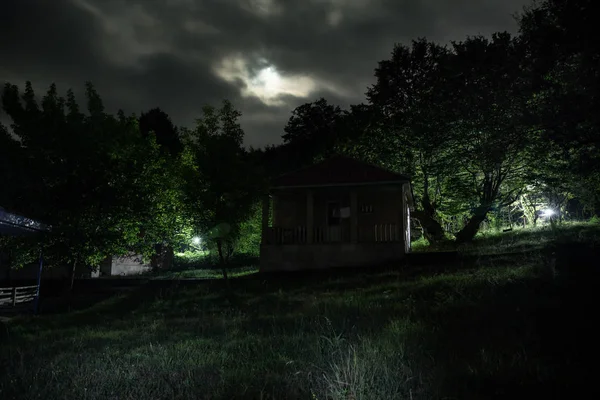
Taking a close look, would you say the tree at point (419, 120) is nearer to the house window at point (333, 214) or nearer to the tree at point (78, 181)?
the house window at point (333, 214)

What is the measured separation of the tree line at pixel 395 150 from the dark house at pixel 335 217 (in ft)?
8.01

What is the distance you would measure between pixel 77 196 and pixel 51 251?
2.50 metres

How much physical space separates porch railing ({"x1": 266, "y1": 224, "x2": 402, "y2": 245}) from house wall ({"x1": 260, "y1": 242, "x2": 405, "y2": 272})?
0.34 m

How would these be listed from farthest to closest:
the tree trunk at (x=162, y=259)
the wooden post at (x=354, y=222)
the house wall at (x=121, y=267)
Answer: the tree trunk at (x=162, y=259), the house wall at (x=121, y=267), the wooden post at (x=354, y=222)

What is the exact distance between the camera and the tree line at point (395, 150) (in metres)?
14.9

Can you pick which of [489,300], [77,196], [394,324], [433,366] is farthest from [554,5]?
[77,196]

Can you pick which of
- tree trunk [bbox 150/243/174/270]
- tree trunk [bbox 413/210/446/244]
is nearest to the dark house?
tree trunk [bbox 413/210/446/244]

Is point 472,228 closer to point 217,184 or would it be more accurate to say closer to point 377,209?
point 377,209

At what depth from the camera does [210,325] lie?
9.90 meters

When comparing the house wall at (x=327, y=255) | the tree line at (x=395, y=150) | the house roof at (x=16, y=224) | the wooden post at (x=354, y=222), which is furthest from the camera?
the wooden post at (x=354, y=222)

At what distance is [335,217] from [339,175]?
314 centimetres

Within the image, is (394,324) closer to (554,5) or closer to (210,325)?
(210,325)

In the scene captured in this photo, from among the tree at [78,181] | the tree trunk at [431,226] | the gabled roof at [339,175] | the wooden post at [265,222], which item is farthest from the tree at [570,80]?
the tree at [78,181]

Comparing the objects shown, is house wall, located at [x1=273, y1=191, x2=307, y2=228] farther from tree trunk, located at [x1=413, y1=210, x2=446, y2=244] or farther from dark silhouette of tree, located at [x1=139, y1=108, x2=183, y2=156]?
dark silhouette of tree, located at [x1=139, y1=108, x2=183, y2=156]
